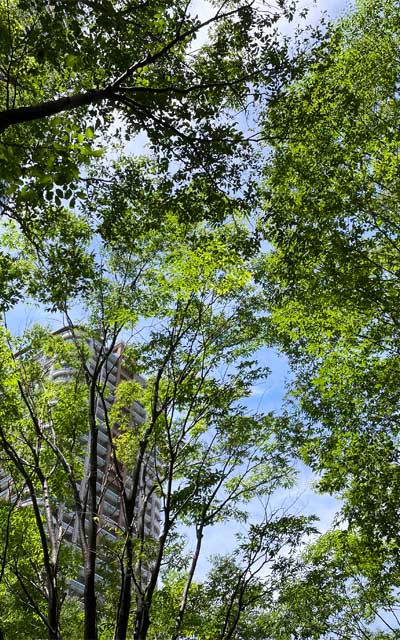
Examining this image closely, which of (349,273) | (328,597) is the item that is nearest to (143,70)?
(349,273)

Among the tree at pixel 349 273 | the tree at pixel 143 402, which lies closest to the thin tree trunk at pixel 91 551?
the tree at pixel 143 402

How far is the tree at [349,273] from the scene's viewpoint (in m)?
8.60

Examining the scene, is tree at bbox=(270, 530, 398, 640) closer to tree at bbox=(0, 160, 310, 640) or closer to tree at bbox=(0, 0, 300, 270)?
tree at bbox=(0, 160, 310, 640)

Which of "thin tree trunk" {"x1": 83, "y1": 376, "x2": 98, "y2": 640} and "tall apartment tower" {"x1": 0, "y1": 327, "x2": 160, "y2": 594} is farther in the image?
"tall apartment tower" {"x1": 0, "y1": 327, "x2": 160, "y2": 594}

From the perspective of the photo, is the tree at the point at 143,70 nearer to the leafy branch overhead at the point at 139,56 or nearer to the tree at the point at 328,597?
the leafy branch overhead at the point at 139,56

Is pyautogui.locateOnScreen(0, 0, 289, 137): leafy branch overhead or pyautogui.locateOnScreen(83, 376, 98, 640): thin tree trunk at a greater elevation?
pyautogui.locateOnScreen(0, 0, 289, 137): leafy branch overhead

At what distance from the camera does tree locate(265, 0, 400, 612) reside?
8.60 m

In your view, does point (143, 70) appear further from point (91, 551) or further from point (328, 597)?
point (328, 597)

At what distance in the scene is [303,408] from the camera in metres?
10.8

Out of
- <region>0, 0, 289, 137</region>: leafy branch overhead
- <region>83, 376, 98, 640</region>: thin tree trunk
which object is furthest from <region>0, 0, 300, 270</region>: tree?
<region>83, 376, 98, 640</region>: thin tree trunk

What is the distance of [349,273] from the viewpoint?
8766mm

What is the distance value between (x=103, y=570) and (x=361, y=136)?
33.5 ft

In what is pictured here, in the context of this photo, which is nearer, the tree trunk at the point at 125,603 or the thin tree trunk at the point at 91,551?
the thin tree trunk at the point at 91,551

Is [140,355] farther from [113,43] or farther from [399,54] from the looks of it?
[399,54]
